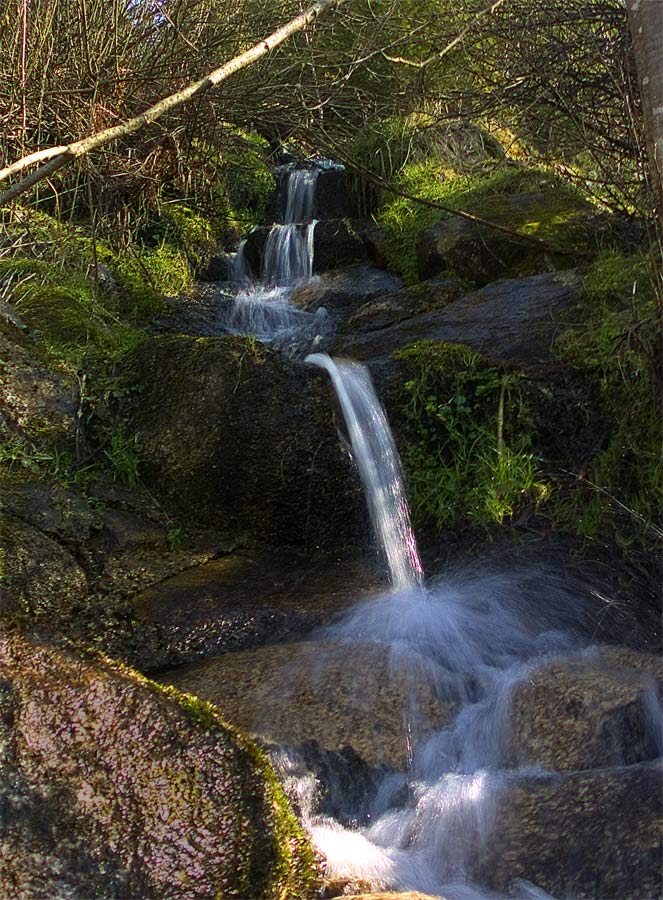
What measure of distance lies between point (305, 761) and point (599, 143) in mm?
3536

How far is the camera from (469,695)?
3152 mm

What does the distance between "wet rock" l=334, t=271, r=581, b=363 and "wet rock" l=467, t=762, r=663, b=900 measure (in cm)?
223

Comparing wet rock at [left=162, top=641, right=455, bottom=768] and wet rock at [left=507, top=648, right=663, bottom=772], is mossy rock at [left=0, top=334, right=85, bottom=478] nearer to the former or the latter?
wet rock at [left=162, top=641, right=455, bottom=768]

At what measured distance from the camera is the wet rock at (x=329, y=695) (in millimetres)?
2977

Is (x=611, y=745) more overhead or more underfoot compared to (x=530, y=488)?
more underfoot

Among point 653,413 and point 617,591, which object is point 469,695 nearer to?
point 617,591

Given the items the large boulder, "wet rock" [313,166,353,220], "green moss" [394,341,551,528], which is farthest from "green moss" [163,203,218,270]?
"green moss" [394,341,551,528]

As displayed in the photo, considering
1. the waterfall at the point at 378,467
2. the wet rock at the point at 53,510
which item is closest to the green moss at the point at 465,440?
the waterfall at the point at 378,467

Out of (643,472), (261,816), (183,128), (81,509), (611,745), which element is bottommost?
(611,745)

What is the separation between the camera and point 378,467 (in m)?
4.25

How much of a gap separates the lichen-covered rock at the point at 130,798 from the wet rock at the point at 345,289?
4.44 m

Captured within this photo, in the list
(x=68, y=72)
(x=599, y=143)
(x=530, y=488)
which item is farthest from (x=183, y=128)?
(x=530, y=488)

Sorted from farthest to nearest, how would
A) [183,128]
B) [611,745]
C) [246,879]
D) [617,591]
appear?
[183,128] < [617,591] < [611,745] < [246,879]

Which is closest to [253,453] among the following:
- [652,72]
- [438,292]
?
[438,292]
